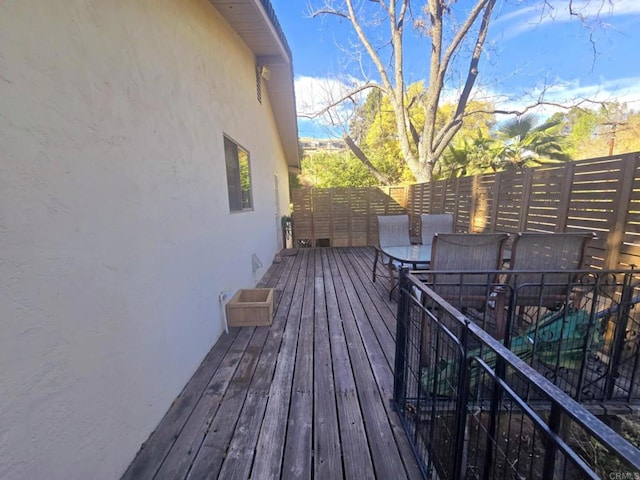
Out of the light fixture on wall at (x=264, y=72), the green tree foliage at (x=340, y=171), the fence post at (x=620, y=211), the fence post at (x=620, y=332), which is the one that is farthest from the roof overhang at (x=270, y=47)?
the green tree foliage at (x=340, y=171)

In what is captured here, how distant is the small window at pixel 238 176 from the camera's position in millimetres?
3344

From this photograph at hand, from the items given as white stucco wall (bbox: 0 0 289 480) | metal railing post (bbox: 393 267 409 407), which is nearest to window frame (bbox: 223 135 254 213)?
white stucco wall (bbox: 0 0 289 480)

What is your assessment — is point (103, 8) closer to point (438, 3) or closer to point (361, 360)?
point (361, 360)

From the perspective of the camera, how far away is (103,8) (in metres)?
1.32

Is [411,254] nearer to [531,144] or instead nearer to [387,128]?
[531,144]

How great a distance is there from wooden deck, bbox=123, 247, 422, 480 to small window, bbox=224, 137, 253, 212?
1.62m

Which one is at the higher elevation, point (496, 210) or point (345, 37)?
point (345, 37)

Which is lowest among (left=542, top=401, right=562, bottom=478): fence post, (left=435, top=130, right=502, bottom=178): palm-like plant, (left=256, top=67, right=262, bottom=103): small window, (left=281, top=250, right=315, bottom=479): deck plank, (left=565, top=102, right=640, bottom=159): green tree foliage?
(left=281, top=250, right=315, bottom=479): deck plank

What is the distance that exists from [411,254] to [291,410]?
92.4 inches

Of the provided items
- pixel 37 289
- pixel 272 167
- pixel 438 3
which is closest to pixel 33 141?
pixel 37 289

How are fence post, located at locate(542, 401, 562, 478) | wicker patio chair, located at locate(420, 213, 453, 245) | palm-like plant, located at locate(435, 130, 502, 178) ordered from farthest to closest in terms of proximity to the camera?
palm-like plant, located at locate(435, 130, 502, 178), wicker patio chair, located at locate(420, 213, 453, 245), fence post, located at locate(542, 401, 562, 478)

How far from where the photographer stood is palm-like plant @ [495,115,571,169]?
274 inches

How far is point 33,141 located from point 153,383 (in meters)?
1.37

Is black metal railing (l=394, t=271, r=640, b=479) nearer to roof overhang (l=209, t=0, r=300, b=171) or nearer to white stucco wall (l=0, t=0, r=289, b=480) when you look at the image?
white stucco wall (l=0, t=0, r=289, b=480)
